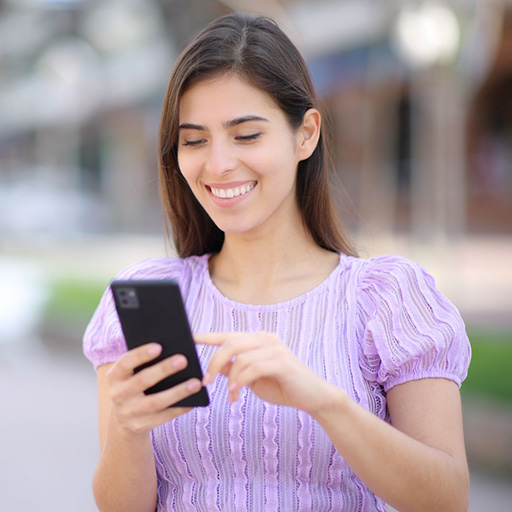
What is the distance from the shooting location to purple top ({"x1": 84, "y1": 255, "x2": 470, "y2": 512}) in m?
1.94

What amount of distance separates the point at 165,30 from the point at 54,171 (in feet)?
29.2

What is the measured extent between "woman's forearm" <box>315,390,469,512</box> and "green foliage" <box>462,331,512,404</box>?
3633 mm

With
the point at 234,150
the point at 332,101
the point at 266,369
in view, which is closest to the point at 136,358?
the point at 266,369

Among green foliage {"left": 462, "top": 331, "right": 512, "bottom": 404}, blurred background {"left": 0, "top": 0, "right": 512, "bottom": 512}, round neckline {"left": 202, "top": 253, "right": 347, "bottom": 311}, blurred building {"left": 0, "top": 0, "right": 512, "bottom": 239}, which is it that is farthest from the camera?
blurred building {"left": 0, "top": 0, "right": 512, "bottom": 239}

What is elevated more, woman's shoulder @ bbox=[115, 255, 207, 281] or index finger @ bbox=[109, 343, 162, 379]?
woman's shoulder @ bbox=[115, 255, 207, 281]

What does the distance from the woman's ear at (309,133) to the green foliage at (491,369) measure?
3482mm

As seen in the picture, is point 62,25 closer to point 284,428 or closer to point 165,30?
point 165,30

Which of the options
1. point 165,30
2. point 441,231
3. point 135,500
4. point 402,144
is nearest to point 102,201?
point 165,30

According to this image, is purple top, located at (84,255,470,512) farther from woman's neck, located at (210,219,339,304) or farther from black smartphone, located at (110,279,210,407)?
black smartphone, located at (110,279,210,407)

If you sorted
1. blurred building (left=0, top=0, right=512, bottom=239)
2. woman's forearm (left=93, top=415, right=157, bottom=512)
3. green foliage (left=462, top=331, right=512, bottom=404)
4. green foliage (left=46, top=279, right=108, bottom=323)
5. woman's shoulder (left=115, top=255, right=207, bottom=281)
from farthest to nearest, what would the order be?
green foliage (left=46, top=279, right=108, bottom=323) < blurred building (left=0, top=0, right=512, bottom=239) < green foliage (left=462, top=331, right=512, bottom=404) < woman's shoulder (left=115, top=255, right=207, bottom=281) < woman's forearm (left=93, top=415, right=157, bottom=512)

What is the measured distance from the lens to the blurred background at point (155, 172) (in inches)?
230

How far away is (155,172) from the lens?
114 inches

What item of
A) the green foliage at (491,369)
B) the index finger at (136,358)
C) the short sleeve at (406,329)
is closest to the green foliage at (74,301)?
the green foliage at (491,369)

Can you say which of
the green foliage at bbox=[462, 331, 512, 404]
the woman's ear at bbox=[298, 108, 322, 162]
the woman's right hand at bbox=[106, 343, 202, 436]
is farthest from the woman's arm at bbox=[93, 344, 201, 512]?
the green foliage at bbox=[462, 331, 512, 404]
